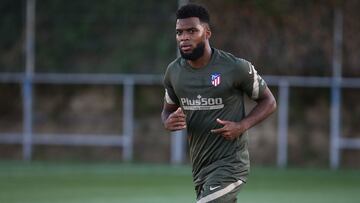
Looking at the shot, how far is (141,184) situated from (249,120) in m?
8.53

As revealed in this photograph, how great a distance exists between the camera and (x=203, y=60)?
8.02 metres

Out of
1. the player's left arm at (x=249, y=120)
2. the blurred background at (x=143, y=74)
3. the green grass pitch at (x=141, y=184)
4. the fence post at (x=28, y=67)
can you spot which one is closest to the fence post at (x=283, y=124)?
the blurred background at (x=143, y=74)

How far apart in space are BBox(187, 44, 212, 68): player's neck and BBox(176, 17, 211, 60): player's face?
6 centimetres

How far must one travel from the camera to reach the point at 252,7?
21.0 m

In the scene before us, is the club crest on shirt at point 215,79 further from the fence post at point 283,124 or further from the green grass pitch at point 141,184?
the fence post at point 283,124

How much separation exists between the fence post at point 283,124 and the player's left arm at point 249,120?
41.0 ft

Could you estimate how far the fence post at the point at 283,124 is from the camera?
20.6m

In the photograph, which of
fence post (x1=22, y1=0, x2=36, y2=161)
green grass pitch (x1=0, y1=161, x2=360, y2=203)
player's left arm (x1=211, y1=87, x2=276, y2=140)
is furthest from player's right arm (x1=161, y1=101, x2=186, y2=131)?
fence post (x1=22, y1=0, x2=36, y2=161)

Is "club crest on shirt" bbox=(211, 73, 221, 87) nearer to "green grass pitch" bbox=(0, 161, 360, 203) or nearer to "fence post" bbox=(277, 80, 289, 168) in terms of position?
"green grass pitch" bbox=(0, 161, 360, 203)

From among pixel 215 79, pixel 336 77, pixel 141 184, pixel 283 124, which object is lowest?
Answer: pixel 141 184

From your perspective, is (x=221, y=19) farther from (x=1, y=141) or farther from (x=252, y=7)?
(x=1, y=141)

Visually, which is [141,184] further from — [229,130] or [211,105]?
[229,130]

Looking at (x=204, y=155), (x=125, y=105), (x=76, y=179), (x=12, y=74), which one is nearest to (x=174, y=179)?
(x=76, y=179)

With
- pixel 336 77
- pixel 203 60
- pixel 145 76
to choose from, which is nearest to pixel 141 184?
pixel 145 76
